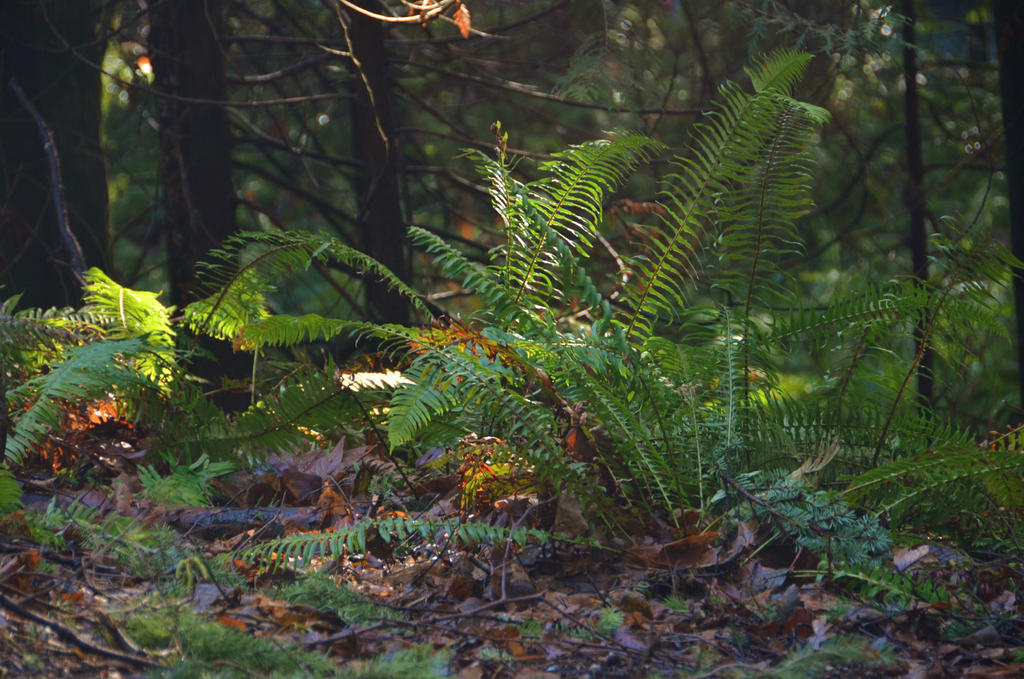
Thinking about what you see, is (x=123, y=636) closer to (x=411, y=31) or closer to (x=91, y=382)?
(x=91, y=382)

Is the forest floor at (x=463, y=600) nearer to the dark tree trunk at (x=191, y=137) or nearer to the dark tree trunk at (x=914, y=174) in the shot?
the dark tree trunk at (x=191, y=137)

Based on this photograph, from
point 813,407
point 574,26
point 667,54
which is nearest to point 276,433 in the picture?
point 813,407

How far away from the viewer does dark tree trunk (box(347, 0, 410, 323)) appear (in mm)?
4434

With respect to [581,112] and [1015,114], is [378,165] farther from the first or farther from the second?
[1015,114]

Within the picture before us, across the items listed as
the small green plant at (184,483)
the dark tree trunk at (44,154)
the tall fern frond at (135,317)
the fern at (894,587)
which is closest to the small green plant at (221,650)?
the small green plant at (184,483)

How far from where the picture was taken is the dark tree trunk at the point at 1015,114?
15.6 ft

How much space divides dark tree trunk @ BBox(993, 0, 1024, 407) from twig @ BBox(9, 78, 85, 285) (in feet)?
16.4

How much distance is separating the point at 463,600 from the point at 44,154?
3.94 m

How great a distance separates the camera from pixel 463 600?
6.56 feet

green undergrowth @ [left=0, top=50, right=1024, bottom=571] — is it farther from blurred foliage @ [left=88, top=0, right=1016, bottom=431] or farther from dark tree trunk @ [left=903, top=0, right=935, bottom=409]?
dark tree trunk @ [left=903, top=0, right=935, bottom=409]

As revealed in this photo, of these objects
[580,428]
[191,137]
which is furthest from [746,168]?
[191,137]

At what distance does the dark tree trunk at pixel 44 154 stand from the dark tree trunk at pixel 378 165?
1462 mm

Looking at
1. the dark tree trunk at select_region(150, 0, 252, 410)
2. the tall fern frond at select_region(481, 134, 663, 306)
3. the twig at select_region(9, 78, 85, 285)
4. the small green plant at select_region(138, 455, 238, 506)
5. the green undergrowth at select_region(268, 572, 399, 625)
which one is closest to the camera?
the green undergrowth at select_region(268, 572, 399, 625)

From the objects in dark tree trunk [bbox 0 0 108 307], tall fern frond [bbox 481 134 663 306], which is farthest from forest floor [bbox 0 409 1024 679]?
dark tree trunk [bbox 0 0 108 307]
